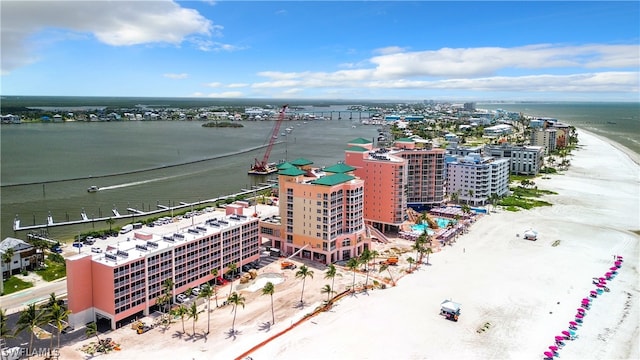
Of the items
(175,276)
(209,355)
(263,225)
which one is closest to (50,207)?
(263,225)

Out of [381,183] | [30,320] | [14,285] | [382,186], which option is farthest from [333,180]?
[14,285]

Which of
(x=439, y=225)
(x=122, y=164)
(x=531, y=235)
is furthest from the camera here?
(x=122, y=164)

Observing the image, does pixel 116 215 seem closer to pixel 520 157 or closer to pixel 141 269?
pixel 141 269

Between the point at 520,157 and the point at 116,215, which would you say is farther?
the point at 520,157

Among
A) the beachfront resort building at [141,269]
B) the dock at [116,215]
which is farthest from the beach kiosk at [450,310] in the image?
the dock at [116,215]

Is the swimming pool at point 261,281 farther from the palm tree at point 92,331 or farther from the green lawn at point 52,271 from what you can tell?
the green lawn at point 52,271

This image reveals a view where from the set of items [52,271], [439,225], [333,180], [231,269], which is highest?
[333,180]
